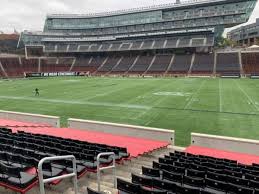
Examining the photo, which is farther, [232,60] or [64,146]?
[232,60]

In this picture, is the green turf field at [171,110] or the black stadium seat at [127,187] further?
the green turf field at [171,110]

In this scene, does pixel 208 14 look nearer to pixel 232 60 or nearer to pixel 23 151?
pixel 232 60

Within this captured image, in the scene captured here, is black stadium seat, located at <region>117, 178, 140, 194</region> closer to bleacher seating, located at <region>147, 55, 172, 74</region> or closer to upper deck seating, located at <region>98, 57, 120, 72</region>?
bleacher seating, located at <region>147, 55, 172, 74</region>

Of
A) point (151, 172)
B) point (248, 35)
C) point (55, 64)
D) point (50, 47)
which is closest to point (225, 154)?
point (151, 172)

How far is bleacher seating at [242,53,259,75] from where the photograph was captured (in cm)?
7162

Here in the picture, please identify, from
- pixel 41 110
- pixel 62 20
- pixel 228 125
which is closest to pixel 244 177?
pixel 228 125

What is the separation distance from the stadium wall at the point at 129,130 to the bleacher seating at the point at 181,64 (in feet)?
207

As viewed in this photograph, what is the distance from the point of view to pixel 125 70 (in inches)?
3516

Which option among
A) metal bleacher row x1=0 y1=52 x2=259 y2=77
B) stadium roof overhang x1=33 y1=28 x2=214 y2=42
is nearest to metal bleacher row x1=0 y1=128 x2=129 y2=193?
metal bleacher row x1=0 y1=52 x2=259 y2=77

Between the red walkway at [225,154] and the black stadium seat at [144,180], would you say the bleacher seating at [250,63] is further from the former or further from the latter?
the black stadium seat at [144,180]

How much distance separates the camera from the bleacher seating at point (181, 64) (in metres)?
79.9

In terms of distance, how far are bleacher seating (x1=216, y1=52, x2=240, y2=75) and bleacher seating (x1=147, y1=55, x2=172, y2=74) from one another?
15.1 metres

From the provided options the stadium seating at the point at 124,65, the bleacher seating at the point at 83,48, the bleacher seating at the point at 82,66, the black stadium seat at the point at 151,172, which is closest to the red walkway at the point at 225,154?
the black stadium seat at the point at 151,172

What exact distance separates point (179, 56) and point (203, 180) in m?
86.4
